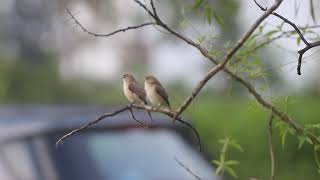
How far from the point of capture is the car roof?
7707mm

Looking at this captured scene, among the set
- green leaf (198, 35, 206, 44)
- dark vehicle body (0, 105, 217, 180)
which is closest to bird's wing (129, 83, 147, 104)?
green leaf (198, 35, 206, 44)

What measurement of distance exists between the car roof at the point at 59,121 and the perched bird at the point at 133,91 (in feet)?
10.1

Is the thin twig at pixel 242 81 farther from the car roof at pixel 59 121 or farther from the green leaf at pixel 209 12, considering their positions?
the car roof at pixel 59 121

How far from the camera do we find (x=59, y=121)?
7.84m

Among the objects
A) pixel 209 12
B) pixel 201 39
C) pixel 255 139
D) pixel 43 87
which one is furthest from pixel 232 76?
pixel 43 87

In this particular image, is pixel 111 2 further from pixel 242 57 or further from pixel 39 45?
pixel 242 57

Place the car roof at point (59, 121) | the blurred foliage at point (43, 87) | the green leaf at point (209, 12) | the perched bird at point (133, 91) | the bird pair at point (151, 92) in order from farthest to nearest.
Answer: the blurred foliage at point (43, 87) → the car roof at point (59, 121) → the bird pair at point (151, 92) → the perched bird at point (133, 91) → the green leaf at point (209, 12)

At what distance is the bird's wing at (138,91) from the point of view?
14.6 ft

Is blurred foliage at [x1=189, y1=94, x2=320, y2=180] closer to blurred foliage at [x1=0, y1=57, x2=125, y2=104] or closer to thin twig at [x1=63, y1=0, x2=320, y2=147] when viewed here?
blurred foliage at [x1=0, y1=57, x2=125, y2=104]

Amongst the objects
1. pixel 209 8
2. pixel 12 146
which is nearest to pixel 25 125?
pixel 12 146

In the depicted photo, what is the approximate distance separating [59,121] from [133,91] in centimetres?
344

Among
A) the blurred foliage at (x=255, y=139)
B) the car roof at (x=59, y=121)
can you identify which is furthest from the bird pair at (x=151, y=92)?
the blurred foliage at (x=255, y=139)

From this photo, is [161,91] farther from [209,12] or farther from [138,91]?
[209,12]

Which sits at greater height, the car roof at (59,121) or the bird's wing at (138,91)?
the car roof at (59,121)
